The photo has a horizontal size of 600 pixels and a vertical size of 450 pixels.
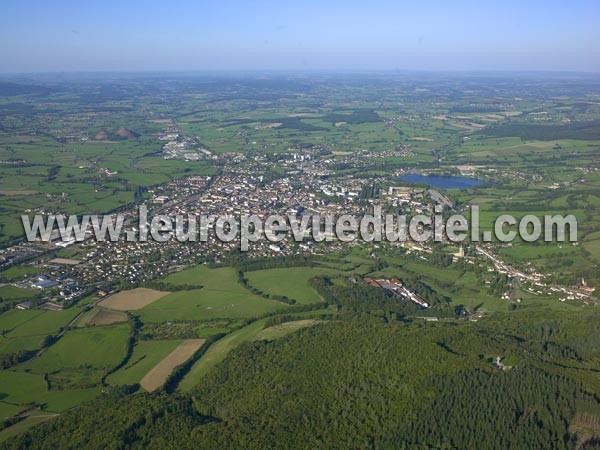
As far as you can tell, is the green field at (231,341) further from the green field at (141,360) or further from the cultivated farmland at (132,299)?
the cultivated farmland at (132,299)

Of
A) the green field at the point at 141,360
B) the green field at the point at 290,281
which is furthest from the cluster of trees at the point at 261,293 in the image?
the green field at the point at 141,360

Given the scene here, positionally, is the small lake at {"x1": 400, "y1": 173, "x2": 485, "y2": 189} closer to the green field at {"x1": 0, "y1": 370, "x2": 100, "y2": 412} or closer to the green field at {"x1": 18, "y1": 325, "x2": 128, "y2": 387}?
the green field at {"x1": 18, "y1": 325, "x2": 128, "y2": 387}

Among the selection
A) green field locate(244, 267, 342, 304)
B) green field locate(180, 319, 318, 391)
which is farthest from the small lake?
green field locate(180, 319, 318, 391)

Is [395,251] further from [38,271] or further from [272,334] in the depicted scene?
[38,271]

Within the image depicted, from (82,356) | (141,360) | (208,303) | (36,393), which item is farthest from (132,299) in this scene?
(36,393)

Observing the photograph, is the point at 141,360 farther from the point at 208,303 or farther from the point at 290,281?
the point at 290,281

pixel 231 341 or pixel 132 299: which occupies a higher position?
pixel 132 299

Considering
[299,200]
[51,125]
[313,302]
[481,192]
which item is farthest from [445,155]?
[51,125]
